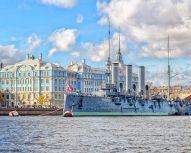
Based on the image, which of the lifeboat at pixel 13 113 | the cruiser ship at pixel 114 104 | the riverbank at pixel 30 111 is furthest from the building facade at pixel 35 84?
the lifeboat at pixel 13 113

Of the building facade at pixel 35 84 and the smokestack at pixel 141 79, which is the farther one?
the building facade at pixel 35 84

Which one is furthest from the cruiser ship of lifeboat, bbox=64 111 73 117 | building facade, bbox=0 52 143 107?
building facade, bbox=0 52 143 107

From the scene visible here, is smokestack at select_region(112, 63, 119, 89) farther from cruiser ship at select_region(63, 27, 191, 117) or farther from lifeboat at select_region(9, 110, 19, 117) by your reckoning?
lifeboat at select_region(9, 110, 19, 117)

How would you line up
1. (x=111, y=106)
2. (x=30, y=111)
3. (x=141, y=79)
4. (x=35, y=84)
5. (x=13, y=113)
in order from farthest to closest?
(x=35, y=84) → (x=141, y=79) → (x=30, y=111) → (x=111, y=106) → (x=13, y=113)

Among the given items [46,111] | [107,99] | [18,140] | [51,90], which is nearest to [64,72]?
[51,90]

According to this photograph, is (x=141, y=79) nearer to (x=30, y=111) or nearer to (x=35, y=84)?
(x=35, y=84)

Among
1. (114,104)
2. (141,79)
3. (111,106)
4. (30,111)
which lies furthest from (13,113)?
(141,79)

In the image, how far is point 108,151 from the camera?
4200 cm

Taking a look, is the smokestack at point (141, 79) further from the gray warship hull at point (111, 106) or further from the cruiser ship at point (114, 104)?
the gray warship hull at point (111, 106)

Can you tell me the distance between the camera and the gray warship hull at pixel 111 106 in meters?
130

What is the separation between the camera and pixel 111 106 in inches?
5330

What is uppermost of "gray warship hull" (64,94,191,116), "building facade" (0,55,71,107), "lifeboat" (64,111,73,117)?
"building facade" (0,55,71,107)

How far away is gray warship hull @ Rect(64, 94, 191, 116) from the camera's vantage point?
12975 centimetres

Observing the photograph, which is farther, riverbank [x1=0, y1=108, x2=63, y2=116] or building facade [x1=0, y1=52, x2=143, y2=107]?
building facade [x1=0, y1=52, x2=143, y2=107]
